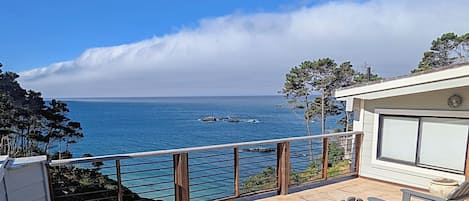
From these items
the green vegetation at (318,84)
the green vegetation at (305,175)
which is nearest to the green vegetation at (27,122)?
the green vegetation at (305,175)

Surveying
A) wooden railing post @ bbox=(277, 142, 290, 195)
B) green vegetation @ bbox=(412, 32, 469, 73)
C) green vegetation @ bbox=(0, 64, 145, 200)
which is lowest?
green vegetation @ bbox=(0, 64, 145, 200)

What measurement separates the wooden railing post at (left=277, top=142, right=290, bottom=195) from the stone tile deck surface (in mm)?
129

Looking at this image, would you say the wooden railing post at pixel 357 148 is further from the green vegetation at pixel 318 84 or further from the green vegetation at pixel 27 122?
the green vegetation at pixel 27 122

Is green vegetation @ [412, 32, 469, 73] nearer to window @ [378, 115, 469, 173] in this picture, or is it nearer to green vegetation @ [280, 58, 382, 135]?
green vegetation @ [280, 58, 382, 135]

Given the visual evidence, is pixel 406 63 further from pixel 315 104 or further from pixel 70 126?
pixel 70 126

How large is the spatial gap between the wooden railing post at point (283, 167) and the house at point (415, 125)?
1853 mm

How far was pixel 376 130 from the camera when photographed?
504 cm

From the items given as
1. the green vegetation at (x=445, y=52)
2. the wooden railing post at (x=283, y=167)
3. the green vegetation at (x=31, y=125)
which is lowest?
the green vegetation at (x=31, y=125)

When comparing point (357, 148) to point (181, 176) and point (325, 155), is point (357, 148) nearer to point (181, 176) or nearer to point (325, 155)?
point (325, 155)

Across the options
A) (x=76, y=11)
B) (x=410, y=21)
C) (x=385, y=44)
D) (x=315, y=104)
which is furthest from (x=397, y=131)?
(x=315, y=104)

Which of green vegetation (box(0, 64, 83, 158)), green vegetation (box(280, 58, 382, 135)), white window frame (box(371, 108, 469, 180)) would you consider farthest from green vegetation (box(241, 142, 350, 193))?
green vegetation (box(0, 64, 83, 158))

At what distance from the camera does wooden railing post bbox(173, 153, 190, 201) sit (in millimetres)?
3406

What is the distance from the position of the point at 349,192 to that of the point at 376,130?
4.31ft

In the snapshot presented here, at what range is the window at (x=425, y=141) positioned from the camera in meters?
4.20
